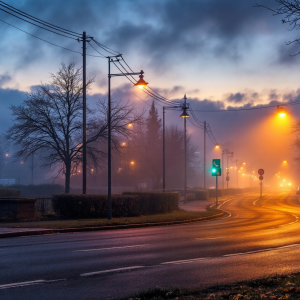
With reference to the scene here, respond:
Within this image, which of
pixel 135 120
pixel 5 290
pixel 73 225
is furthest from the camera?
pixel 135 120

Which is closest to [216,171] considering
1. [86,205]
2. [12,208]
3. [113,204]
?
[113,204]

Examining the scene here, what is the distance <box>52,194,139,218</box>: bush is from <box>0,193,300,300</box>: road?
8.31m

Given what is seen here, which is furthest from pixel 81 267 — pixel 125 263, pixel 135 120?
pixel 135 120

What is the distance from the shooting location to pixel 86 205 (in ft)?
77.6

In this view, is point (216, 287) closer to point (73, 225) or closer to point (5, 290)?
point (5, 290)

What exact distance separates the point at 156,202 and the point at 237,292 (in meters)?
22.3

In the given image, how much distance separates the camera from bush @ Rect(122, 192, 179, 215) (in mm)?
27297

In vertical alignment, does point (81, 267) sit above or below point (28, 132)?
below

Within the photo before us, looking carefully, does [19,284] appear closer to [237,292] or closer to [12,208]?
[237,292]

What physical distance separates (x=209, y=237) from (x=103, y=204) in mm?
10468

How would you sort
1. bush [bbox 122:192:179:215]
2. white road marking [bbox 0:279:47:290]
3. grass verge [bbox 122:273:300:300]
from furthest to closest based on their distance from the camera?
bush [bbox 122:192:179:215], white road marking [bbox 0:279:47:290], grass verge [bbox 122:273:300:300]

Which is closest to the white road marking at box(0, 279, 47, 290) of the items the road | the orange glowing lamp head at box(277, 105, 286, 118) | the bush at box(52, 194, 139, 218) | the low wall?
the road

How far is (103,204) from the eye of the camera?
80.0 ft

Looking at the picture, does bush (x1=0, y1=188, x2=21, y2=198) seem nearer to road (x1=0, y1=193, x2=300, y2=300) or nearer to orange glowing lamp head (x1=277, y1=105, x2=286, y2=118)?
road (x1=0, y1=193, x2=300, y2=300)
